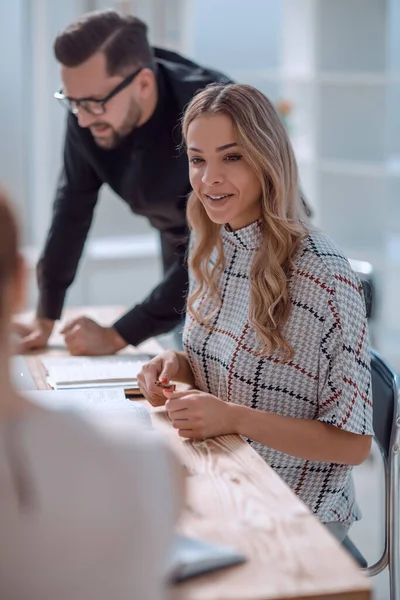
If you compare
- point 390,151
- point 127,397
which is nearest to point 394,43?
point 390,151

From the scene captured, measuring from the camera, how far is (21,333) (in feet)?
7.97

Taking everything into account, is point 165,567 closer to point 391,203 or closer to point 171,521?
point 171,521

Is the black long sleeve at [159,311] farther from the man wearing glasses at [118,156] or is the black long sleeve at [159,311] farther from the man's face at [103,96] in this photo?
the man's face at [103,96]

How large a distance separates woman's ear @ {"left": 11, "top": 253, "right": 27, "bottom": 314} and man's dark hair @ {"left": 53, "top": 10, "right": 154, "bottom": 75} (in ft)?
5.09

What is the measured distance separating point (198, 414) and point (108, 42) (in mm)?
1177

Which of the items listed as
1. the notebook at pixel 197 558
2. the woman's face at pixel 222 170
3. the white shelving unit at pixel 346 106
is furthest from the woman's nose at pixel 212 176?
the white shelving unit at pixel 346 106

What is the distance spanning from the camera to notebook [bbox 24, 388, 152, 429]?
170 centimetres

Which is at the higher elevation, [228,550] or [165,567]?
[165,567]

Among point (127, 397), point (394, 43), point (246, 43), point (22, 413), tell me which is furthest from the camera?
point (246, 43)

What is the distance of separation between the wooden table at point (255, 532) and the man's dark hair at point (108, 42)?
1.11 metres

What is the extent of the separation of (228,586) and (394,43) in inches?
143

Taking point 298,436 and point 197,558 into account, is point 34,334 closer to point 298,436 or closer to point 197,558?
point 298,436

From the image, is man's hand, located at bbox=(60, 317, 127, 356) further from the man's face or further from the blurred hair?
the blurred hair

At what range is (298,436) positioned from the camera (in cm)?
158
